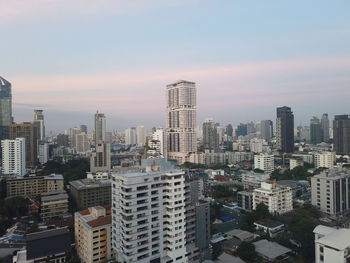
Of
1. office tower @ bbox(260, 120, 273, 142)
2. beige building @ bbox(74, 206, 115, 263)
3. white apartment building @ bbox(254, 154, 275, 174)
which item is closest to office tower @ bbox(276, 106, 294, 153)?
white apartment building @ bbox(254, 154, 275, 174)

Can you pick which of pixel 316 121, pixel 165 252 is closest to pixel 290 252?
pixel 165 252

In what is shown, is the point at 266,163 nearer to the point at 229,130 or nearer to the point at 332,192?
the point at 332,192

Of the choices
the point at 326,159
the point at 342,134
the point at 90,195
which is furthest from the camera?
the point at 342,134

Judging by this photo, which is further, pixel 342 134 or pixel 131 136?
pixel 131 136

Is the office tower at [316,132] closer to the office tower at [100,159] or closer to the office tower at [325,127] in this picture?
the office tower at [325,127]

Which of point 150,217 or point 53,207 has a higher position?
point 150,217

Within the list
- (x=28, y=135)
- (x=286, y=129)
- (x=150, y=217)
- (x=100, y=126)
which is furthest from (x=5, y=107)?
(x=286, y=129)

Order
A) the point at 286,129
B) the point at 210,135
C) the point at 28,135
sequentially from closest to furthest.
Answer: the point at 28,135 < the point at 286,129 < the point at 210,135

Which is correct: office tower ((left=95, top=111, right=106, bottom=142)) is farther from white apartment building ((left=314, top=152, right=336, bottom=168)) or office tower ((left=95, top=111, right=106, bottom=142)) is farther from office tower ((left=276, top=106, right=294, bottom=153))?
white apartment building ((left=314, top=152, right=336, bottom=168))
